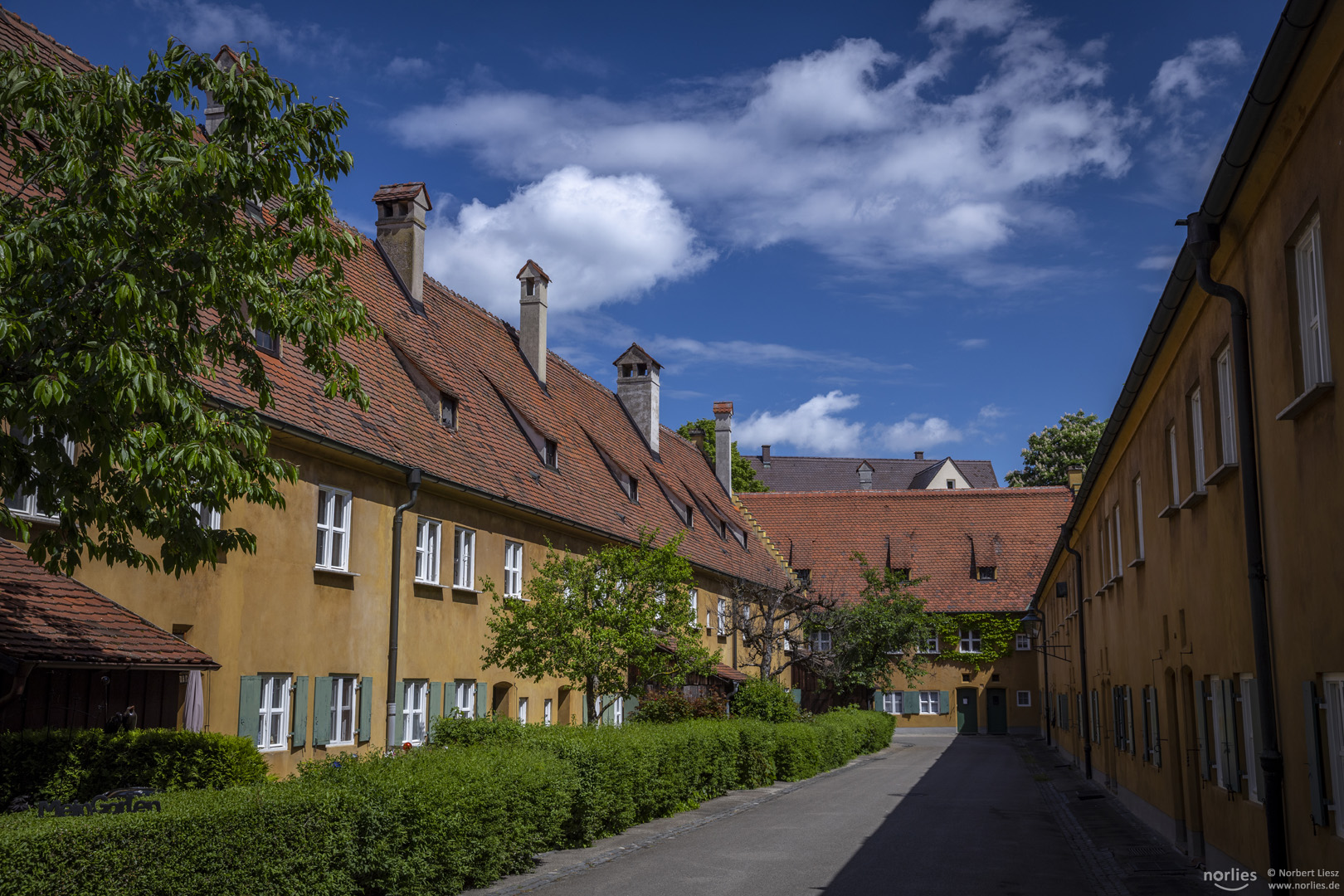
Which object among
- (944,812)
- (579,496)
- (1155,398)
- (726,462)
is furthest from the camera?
(726,462)

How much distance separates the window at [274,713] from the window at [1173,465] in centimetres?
1250

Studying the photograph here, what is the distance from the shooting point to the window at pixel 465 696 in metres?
22.2

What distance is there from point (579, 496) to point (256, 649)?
1343 cm

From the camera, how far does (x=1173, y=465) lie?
1459 centimetres

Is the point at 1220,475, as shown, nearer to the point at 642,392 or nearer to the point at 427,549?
the point at 427,549

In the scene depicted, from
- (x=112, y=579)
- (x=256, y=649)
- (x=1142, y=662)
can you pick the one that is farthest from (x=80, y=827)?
(x=1142, y=662)

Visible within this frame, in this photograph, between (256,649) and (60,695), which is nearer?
(60,695)

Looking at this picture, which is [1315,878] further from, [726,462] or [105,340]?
[726,462]

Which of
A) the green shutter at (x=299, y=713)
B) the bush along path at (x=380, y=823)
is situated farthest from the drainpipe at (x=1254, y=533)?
the green shutter at (x=299, y=713)

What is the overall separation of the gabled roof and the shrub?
218 ft

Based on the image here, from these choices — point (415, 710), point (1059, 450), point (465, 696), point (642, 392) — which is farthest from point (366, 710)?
point (1059, 450)

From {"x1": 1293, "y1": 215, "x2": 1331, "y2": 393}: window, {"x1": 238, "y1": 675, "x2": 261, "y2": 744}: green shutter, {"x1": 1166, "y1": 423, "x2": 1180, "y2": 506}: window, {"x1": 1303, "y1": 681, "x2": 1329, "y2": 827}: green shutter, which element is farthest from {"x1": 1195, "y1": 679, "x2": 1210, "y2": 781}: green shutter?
{"x1": 238, "y1": 675, "x2": 261, "y2": 744}: green shutter

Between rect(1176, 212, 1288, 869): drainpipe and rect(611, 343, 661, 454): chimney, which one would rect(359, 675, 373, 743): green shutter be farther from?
rect(611, 343, 661, 454): chimney

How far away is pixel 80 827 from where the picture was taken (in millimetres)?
8227
